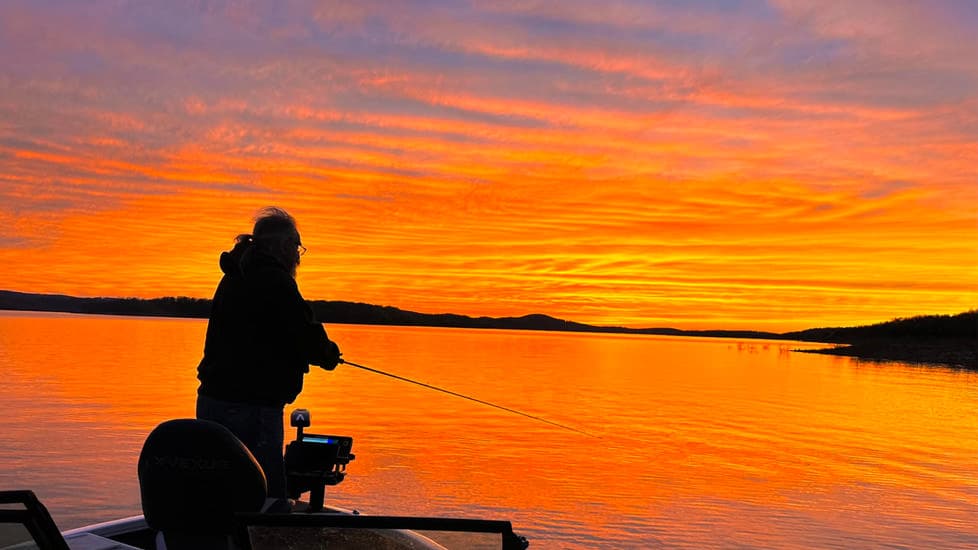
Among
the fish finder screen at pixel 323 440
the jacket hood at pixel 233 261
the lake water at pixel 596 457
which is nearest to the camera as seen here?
the jacket hood at pixel 233 261

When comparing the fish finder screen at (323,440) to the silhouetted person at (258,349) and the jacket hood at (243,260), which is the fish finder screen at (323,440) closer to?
the silhouetted person at (258,349)

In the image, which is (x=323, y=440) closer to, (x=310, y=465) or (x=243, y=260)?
(x=310, y=465)

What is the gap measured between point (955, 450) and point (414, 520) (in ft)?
64.2

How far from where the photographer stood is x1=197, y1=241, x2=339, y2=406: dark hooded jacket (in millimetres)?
4262

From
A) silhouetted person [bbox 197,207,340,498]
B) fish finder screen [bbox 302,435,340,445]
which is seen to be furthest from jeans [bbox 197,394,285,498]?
fish finder screen [bbox 302,435,340,445]

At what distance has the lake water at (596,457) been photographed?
1089 cm

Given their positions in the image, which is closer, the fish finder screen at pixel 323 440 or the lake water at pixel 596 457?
the fish finder screen at pixel 323 440

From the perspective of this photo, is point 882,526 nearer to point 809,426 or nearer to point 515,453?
point 515,453

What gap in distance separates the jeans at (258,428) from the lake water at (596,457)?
570 centimetres

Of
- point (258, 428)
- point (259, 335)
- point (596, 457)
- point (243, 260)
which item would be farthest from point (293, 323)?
point (596, 457)

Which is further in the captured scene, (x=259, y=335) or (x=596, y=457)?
(x=596, y=457)

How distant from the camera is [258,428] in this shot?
427cm

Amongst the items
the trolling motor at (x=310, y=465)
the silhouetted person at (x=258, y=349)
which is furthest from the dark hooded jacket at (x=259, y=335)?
the trolling motor at (x=310, y=465)

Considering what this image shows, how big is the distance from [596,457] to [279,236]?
12391mm
